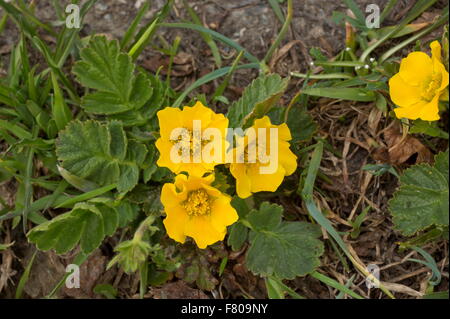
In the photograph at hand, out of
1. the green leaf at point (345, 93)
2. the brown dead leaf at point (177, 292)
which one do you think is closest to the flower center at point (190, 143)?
the green leaf at point (345, 93)

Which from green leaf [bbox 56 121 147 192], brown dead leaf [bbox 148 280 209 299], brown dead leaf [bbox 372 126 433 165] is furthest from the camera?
brown dead leaf [bbox 148 280 209 299]

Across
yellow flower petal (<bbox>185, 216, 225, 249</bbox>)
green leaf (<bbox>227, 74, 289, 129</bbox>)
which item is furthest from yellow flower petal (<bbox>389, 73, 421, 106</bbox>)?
yellow flower petal (<bbox>185, 216, 225, 249</bbox>)

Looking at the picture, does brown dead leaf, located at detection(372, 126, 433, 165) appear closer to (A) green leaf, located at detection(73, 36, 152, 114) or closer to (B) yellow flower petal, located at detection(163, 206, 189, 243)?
(B) yellow flower petal, located at detection(163, 206, 189, 243)

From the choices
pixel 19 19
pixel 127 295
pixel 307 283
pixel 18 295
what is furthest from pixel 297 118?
pixel 18 295

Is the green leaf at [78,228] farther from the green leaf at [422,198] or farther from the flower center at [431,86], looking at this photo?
the flower center at [431,86]

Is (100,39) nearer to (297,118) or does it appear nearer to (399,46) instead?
(297,118)
